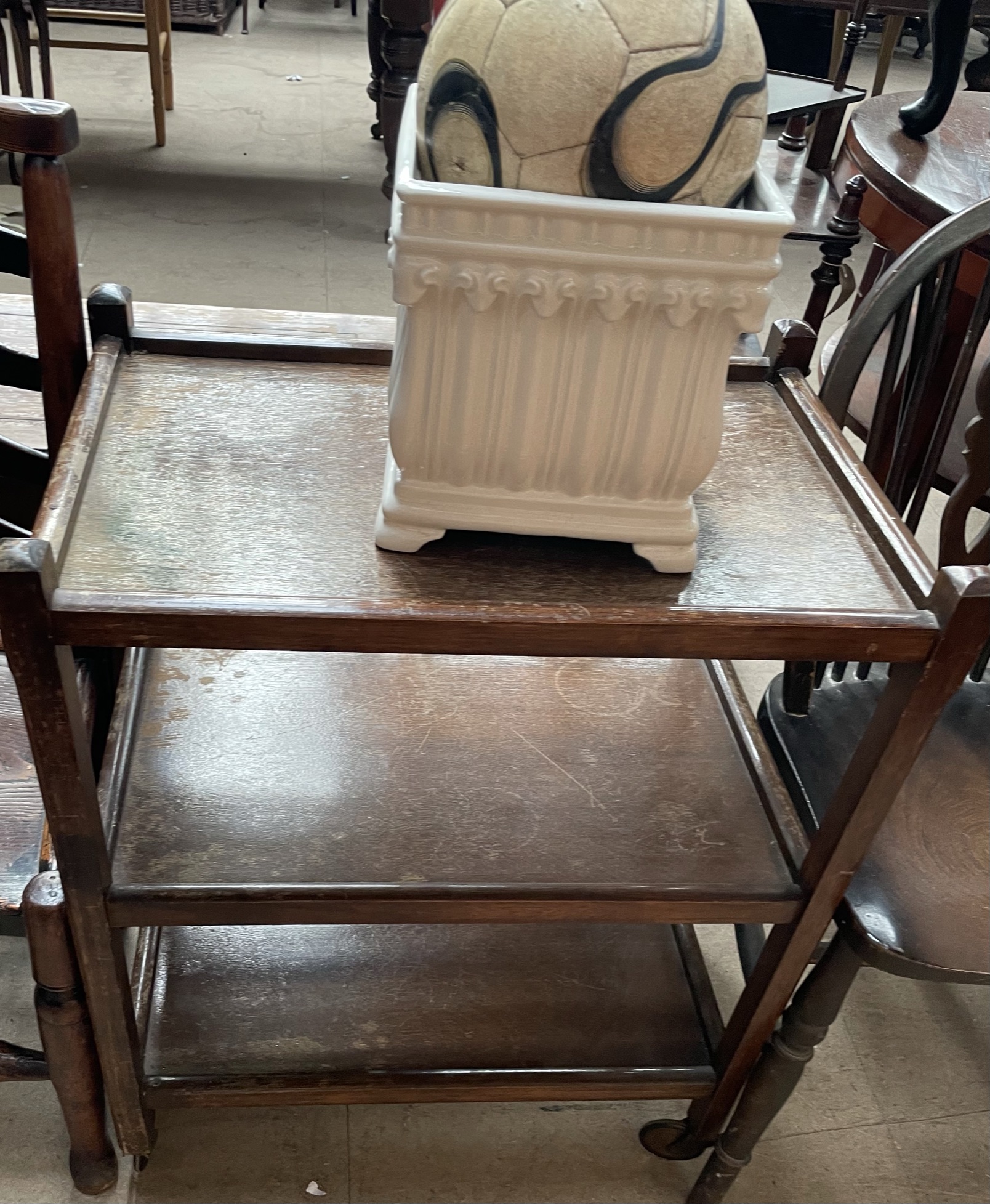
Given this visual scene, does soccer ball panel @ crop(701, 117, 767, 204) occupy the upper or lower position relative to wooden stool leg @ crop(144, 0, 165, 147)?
upper

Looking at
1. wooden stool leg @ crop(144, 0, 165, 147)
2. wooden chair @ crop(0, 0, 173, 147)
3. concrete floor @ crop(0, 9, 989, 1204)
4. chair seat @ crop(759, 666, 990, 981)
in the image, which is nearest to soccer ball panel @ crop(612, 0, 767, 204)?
chair seat @ crop(759, 666, 990, 981)

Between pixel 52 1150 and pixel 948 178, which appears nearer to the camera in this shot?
pixel 52 1150

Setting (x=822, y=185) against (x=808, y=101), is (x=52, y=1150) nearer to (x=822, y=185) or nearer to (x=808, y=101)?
(x=822, y=185)

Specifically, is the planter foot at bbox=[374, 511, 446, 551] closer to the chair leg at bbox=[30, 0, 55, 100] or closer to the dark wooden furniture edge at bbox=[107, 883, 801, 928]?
the dark wooden furniture edge at bbox=[107, 883, 801, 928]

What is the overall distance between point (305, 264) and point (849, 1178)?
2.73 metres

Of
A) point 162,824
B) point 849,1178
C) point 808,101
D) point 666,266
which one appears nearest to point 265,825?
point 162,824

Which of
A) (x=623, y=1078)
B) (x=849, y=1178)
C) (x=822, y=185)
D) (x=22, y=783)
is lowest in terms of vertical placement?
(x=849, y=1178)

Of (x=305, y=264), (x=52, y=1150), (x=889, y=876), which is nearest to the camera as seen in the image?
(x=889, y=876)

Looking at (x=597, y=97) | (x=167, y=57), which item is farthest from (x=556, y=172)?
(x=167, y=57)

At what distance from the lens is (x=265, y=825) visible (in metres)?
0.93

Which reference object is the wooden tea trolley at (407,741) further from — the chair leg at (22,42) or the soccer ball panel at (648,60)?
the chair leg at (22,42)

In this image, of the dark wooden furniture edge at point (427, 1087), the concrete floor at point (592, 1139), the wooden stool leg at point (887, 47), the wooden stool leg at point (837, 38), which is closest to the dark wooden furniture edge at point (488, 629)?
the dark wooden furniture edge at point (427, 1087)

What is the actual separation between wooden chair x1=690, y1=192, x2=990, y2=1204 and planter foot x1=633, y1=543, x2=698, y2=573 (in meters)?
0.28

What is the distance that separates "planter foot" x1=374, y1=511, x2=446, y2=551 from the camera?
2.52 ft
